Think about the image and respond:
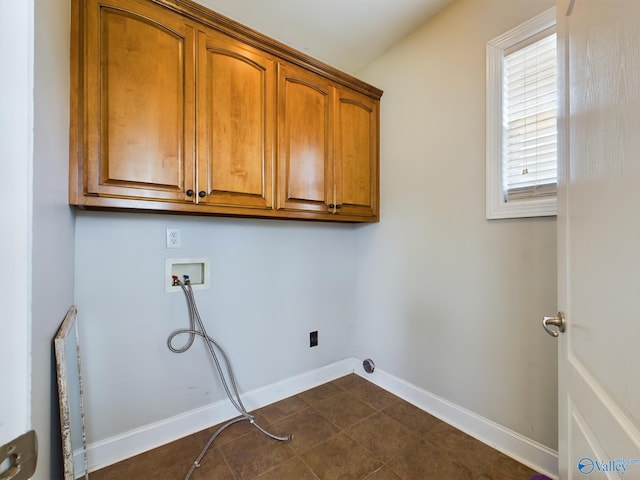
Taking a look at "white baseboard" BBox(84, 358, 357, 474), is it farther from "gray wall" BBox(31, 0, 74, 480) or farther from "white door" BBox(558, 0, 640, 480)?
"white door" BBox(558, 0, 640, 480)

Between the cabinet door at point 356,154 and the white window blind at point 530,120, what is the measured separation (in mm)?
887

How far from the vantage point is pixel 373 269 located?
227cm

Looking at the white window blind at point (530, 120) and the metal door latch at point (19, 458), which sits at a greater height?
the white window blind at point (530, 120)

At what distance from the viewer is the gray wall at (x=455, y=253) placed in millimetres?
1395

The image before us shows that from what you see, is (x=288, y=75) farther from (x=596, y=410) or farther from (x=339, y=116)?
(x=596, y=410)

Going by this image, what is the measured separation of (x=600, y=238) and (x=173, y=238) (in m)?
1.79

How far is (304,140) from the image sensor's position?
1793 millimetres

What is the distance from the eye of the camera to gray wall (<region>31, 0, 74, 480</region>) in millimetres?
636

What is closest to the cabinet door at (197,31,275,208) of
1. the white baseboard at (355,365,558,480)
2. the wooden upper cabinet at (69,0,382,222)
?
the wooden upper cabinet at (69,0,382,222)

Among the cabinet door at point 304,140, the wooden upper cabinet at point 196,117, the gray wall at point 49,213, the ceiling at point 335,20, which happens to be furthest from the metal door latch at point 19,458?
the ceiling at point 335,20

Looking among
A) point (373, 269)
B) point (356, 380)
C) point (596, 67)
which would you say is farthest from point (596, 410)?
point (356, 380)

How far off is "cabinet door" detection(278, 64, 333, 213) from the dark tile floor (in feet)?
4.48

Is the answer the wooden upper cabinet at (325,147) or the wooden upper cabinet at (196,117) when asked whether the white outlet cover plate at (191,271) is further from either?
the wooden upper cabinet at (325,147)

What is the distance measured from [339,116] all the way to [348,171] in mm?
392
